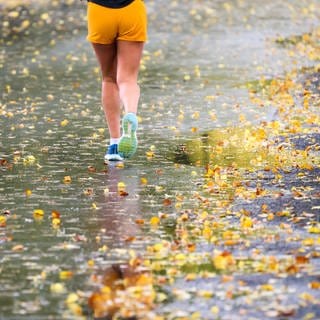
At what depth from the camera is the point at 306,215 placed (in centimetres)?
689

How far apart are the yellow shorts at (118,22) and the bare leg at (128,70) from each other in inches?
3.1

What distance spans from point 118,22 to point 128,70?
1.31 feet

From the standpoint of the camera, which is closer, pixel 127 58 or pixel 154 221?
pixel 154 221

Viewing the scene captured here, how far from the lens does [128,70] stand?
9.11m

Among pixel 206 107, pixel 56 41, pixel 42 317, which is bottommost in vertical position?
pixel 42 317

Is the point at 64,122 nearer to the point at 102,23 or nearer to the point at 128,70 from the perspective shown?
the point at 128,70

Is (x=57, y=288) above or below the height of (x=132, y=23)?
below

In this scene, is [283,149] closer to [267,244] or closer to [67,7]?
[267,244]

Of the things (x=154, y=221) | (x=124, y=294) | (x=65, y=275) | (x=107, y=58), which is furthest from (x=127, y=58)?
(x=124, y=294)

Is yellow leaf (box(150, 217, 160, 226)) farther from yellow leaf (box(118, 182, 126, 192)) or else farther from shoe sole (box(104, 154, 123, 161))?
shoe sole (box(104, 154, 123, 161))

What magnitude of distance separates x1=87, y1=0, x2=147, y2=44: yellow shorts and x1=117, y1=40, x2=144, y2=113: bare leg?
8 centimetres

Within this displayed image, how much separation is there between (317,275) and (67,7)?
23.5m

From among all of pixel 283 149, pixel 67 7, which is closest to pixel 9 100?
pixel 283 149

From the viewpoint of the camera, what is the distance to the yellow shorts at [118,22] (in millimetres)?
8938
